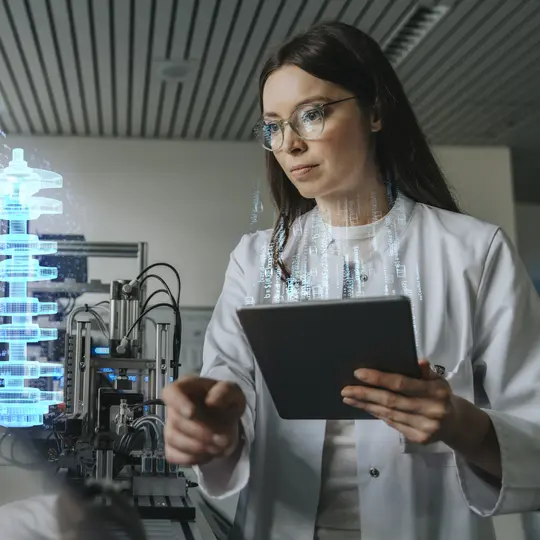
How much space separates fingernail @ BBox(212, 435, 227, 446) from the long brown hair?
25 centimetres

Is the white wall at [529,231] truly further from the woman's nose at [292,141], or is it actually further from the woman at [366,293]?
the woman's nose at [292,141]

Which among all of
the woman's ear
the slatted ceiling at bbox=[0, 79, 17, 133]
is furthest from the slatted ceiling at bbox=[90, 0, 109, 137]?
the woman's ear

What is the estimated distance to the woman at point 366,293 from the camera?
28.4 inches

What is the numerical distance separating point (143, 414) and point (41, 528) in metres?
0.17

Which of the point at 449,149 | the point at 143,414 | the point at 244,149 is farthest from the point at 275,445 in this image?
the point at 449,149

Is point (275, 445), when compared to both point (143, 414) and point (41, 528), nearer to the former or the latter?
point (143, 414)

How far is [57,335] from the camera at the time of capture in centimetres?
75

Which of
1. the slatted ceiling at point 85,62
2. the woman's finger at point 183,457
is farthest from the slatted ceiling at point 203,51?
the woman's finger at point 183,457

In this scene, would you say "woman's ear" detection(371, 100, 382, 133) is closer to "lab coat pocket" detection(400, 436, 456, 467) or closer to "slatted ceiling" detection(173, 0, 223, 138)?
"slatted ceiling" detection(173, 0, 223, 138)

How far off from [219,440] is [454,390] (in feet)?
0.90

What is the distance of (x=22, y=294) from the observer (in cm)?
78

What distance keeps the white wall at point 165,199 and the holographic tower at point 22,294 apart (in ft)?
0.07

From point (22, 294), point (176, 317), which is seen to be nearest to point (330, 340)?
point (176, 317)

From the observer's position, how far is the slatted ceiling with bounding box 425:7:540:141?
0.95 metres
